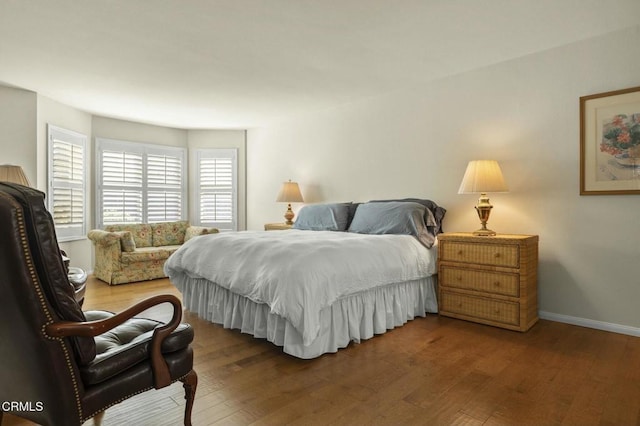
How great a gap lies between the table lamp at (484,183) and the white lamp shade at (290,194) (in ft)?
8.57

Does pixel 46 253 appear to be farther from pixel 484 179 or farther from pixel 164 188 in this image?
pixel 164 188

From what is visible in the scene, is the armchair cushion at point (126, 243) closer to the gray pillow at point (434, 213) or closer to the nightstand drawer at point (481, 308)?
the gray pillow at point (434, 213)

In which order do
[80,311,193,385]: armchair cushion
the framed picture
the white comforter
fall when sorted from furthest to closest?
the framed picture, the white comforter, [80,311,193,385]: armchair cushion

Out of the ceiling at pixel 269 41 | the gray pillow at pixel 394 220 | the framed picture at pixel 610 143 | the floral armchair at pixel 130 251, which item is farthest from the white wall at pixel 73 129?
the framed picture at pixel 610 143

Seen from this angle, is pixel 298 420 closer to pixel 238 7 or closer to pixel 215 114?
pixel 238 7

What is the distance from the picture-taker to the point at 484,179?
341 centimetres

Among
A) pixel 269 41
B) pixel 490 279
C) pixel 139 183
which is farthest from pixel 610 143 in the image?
pixel 139 183

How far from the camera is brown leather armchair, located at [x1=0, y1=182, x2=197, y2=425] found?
1182 millimetres

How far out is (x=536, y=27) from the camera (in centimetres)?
301

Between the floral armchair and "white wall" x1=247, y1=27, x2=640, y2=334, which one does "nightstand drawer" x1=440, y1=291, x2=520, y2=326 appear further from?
the floral armchair

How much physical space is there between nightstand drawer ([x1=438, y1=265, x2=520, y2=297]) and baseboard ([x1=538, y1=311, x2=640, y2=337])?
64cm

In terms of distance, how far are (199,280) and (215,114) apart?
3084 millimetres

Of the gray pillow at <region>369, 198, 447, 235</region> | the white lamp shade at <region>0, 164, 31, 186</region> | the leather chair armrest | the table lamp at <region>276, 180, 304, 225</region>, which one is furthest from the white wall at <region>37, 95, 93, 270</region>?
the gray pillow at <region>369, 198, 447, 235</region>

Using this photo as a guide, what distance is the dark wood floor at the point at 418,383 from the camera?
6.09ft
